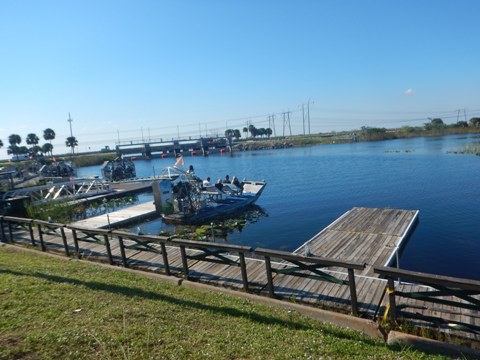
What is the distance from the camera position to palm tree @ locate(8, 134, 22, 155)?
5187 inches

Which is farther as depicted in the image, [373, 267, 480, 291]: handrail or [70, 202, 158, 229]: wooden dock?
[70, 202, 158, 229]: wooden dock

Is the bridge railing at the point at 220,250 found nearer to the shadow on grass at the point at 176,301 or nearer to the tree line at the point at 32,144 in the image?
the shadow on grass at the point at 176,301

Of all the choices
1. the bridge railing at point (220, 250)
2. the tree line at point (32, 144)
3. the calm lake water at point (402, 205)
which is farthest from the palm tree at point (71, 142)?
the bridge railing at point (220, 250)

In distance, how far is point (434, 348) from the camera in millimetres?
5680

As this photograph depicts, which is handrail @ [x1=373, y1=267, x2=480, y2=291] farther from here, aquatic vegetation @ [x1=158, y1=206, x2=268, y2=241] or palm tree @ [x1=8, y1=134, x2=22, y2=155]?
palm tree @ [x1=8, y1=134, x2=22, y2=155]

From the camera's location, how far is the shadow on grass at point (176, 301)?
21.0ft

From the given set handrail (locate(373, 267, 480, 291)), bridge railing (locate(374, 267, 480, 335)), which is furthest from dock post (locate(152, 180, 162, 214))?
handrail (locate(373, 267, 480, 291))

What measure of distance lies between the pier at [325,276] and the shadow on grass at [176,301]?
134 cm

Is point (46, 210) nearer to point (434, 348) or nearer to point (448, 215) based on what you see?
point (434, 348)

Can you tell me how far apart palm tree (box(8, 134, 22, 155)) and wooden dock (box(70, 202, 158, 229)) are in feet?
428

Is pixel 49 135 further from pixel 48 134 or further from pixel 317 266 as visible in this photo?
pixel 317 266

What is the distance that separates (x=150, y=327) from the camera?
19.4ft

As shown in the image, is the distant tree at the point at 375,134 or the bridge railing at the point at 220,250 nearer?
the bridge railing at the point at 220,250

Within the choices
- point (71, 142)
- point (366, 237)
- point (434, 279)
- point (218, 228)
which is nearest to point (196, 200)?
point (218, 228)
